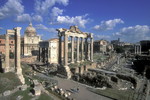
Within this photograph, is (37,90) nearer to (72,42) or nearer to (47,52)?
(72,42)

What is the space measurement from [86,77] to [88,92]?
17.6 ft

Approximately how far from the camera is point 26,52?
55188 mm

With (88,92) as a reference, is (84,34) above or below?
above

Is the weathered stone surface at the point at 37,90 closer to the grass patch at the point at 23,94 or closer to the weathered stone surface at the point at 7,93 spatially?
the grass patch at the point at 23,94

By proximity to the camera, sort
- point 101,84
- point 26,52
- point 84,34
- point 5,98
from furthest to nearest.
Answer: point 26,52 → point 84,34 → point 101,84 → point 5,98

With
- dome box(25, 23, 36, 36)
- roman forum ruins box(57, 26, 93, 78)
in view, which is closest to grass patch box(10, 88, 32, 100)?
roman forum ruins box(57, 26, 93, 78)

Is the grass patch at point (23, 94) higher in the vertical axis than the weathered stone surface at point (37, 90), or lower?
lower

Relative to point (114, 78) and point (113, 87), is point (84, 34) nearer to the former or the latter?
point (114, 78)

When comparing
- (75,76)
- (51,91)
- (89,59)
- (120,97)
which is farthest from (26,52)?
(120,97)

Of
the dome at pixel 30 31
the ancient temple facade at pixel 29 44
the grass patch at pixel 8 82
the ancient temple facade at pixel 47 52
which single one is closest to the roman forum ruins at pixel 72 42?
the grass patch at pixel 8 82

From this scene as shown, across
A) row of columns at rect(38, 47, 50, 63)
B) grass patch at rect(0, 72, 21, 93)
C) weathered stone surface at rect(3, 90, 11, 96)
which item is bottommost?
weathered stone surface at rect(3, 90, 11, 96)

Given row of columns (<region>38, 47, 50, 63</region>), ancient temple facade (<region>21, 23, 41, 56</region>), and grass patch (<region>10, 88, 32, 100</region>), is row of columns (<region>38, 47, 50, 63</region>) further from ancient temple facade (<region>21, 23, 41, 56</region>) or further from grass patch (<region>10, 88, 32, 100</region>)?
grass patch (<region>10, 88, 32, 100</region>)

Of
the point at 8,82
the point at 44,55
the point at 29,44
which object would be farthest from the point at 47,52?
the point at 8,82

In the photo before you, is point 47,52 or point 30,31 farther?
point 30,31
